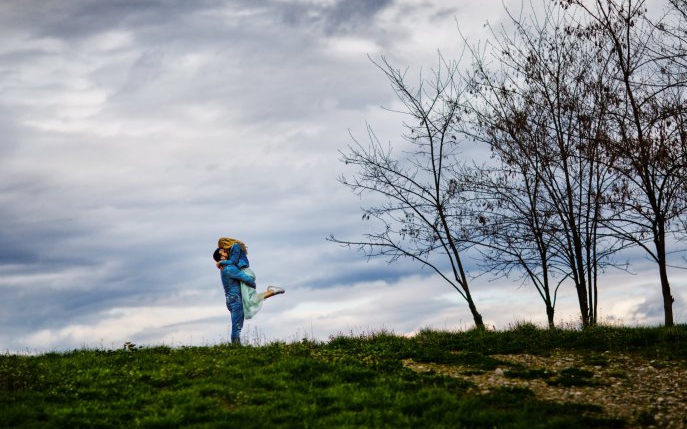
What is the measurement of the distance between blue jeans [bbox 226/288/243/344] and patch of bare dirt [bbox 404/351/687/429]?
695 cm

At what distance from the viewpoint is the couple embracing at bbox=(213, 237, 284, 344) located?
21.7 meters

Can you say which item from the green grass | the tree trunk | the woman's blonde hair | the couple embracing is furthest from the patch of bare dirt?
the woman's blonde hair

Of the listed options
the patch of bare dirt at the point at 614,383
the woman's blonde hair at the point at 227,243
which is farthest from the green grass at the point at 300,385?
the woman's blonde hair at the point at 227,243

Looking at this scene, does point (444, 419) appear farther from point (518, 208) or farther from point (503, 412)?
point (518, 208)

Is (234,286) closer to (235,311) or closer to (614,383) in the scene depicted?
(235,311)

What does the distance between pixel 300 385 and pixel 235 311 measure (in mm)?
8043

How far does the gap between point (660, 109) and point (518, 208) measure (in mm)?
5735

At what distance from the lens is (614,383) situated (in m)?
14.4

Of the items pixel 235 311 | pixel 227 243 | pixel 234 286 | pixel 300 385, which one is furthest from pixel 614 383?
pixel 227 243

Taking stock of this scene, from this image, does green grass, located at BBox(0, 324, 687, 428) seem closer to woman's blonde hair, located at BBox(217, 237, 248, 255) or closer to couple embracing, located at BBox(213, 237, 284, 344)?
couple embracing, located at BBox(213, 237, 284, 344)

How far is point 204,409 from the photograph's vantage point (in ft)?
41.9

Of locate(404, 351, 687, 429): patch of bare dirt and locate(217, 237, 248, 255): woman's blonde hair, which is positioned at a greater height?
locate(217, 237, 248, 255): woman's blonde hair

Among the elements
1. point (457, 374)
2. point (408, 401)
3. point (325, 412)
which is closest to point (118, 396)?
point (325, 412)

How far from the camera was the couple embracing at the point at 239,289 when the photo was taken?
21703 millimetres
